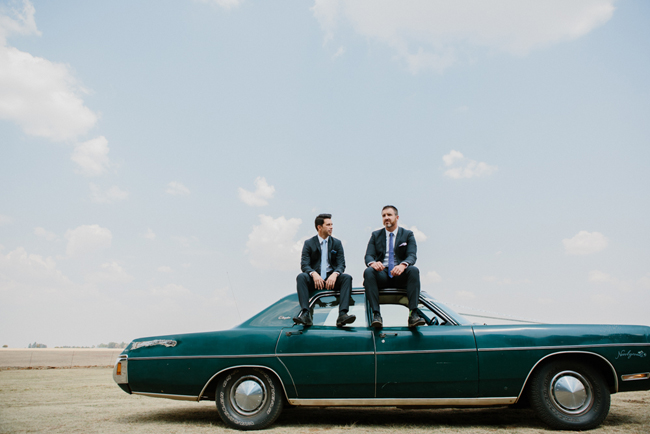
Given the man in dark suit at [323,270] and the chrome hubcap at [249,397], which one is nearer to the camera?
the chrome hubcap at [249,397]

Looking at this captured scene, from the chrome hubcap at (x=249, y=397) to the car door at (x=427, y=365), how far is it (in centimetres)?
120

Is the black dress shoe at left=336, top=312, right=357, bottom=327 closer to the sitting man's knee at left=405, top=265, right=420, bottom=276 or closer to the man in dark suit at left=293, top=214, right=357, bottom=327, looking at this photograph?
the man in dark suit at left=293, top=214, right=357, bottom=327

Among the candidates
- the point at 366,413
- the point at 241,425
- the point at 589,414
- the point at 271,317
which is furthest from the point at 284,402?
the point at 589,414

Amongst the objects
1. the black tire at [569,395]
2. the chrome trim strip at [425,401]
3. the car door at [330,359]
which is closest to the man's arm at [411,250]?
the car door at [330,359]

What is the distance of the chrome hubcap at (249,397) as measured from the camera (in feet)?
14.6

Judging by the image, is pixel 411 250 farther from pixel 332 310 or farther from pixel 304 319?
pixel 304 319

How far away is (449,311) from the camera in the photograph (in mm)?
4707

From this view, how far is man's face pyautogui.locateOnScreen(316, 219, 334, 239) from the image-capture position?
5203mm

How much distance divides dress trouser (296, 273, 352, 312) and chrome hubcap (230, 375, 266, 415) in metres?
0.91

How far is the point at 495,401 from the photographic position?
14.0 ft

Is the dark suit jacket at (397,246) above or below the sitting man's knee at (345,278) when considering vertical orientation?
above

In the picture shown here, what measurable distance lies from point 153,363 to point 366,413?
2614 millimetres

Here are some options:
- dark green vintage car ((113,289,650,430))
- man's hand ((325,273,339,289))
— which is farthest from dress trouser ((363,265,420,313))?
man's hand ((325,273,339,289))

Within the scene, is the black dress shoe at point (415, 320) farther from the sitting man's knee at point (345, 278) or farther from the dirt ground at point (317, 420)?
the dirt ground at point (317, 420)
